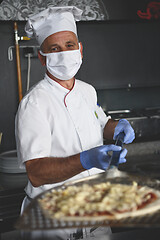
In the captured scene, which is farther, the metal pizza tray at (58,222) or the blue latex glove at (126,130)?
the blue latex glove at (126,130)

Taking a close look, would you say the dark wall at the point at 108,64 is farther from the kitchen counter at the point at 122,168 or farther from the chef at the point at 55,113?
the chef at the point at 55,113

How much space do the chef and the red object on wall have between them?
2.39 metres

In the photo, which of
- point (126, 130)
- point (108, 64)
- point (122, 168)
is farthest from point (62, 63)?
point (108, 64)

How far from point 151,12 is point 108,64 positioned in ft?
2.96

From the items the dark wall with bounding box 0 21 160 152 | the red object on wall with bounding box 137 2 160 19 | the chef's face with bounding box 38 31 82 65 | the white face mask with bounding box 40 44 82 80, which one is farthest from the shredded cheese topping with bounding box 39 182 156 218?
the red object on wall with bounding box 137 2 160 19

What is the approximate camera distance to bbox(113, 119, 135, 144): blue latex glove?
74.1 inches

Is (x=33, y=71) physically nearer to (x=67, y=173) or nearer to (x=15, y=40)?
(x=15, y=40)

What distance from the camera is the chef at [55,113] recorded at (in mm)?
1585

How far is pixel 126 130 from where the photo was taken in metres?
1.93

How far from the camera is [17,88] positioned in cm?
404

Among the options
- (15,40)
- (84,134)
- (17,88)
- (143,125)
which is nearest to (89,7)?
(15,40)

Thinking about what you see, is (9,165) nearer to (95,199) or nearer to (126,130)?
(126,130)

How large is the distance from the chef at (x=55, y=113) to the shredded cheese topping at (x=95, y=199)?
0.89ft

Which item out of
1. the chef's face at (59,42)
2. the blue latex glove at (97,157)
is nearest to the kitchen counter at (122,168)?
the blue latex glove at (97,157)
